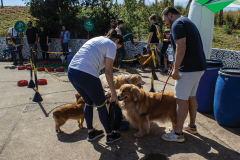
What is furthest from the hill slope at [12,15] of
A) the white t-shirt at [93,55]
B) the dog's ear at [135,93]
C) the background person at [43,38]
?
the dog's ear at [135,93]

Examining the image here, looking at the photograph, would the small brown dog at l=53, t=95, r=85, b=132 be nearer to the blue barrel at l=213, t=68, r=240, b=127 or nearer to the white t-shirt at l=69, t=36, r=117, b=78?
the white t-shirt at l=69, t=36, r=117, b=78

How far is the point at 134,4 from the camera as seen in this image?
12.7 metres

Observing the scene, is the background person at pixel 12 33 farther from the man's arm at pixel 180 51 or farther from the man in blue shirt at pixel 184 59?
the man's arm at pixel 180 51

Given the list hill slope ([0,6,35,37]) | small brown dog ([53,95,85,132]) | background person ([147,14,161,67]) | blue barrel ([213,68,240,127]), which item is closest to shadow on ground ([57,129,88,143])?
small brown dog ([53,95,85,132])

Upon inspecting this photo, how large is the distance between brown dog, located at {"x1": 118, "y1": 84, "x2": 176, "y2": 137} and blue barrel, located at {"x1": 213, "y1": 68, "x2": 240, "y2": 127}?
3.24 feet

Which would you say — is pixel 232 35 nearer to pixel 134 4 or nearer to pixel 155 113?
pixel 134 4

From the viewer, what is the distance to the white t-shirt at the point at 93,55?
270 cm

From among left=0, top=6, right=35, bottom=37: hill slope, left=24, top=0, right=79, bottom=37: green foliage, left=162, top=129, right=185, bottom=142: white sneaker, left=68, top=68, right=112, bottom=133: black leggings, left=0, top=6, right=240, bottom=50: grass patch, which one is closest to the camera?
left=68, top=68, right=112, bottom=133: black leggings

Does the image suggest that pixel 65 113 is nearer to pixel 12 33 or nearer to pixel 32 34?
pixel 32 34

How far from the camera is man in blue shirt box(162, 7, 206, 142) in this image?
8.91 feet

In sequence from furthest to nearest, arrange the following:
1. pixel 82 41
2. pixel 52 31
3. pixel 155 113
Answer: pixel 52 31 < pixel 82 41 < pixel 155 113

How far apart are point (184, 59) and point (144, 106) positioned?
1092mm

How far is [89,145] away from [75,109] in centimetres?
80

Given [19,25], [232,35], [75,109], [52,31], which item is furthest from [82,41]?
[232,35]
